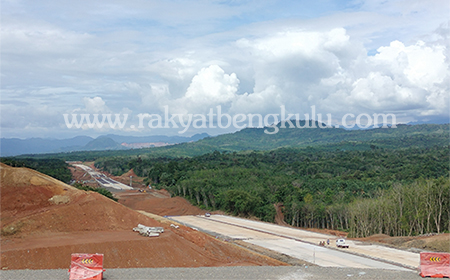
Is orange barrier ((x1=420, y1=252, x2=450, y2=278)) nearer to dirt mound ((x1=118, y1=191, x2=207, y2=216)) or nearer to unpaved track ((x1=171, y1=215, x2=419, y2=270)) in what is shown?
unpaved track ((x1=171, y1=215, x2=419, y2=270))

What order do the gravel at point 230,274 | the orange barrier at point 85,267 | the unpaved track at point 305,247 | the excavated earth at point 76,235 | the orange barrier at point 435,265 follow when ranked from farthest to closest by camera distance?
the unpaved track at point 305,247, the excavated earth at point 76,235, the orange barrier at point 435,265, the gravel at point 230,274, the orange barrier at point 85,267

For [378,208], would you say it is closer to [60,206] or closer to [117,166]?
[60,206]

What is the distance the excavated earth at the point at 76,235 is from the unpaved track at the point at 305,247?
6.17 meters

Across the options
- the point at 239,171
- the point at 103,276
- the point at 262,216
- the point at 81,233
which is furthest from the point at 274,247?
the point at 239,171

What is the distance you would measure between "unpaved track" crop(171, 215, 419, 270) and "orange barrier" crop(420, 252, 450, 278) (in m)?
6.76

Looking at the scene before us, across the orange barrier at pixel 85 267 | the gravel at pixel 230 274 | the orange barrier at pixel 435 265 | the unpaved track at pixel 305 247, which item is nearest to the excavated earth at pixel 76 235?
the gravel at pixel 230 274

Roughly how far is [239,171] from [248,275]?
281ft

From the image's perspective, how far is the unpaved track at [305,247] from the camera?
32.2 metres

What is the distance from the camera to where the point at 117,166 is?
185 meters

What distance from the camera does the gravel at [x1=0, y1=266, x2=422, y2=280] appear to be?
21.7 m

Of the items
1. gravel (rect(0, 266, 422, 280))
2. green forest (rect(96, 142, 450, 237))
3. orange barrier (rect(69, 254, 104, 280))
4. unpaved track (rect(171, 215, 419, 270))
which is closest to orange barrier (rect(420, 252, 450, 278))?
gravel (rect(0, 266, 422, 280))

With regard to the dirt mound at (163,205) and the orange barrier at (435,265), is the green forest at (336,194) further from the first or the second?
the orange barrier at (435,265)

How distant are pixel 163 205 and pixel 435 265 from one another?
6864 centimetres

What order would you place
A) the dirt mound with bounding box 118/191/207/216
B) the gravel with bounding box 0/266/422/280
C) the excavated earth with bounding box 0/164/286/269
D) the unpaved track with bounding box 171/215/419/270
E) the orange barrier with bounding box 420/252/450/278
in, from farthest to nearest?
the dirt mound with bounding box 118/191/207/216, the unpaved track with bounding box 171/215/419/270, the excavated earth with bounding box 0/164/286/269, the orange barrier with bounding box 420/252/450/278, the gravel with bounding box 0/266/422/280
